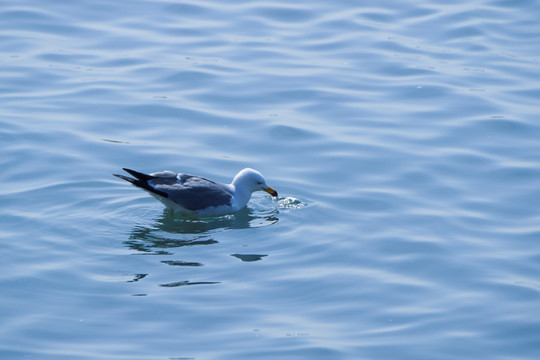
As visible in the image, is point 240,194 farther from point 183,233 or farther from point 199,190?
point 183,233

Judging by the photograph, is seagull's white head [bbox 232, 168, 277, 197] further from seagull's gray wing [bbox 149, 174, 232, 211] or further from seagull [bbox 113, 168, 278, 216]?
seagull's gray wing [bbox 149, 174, 232, 211]

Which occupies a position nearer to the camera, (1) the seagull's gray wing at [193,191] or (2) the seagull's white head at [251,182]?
(1) the seagull's gray wing at [193,191]

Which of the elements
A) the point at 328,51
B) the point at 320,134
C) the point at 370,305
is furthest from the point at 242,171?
the point at 328,51

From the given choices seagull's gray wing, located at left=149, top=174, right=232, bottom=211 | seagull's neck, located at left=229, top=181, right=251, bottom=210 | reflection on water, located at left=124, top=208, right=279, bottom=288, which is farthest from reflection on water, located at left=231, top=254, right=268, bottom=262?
seagull's neck, located at left=229, top=181, right=251, bottom=210

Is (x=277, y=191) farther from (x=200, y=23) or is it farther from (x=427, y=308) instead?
(x=200, y=23)

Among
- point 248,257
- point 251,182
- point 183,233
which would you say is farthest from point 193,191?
point 248,257

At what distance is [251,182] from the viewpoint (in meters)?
12.6

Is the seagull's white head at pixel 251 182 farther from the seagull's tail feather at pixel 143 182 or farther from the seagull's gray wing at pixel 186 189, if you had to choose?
the seagull's tail feather at pixel 143 182

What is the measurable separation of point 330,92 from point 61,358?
26.9ft

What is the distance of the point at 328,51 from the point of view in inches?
708

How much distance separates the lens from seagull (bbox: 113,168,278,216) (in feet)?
39.5

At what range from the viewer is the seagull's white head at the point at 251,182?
12586mm

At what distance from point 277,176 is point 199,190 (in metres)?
1.42

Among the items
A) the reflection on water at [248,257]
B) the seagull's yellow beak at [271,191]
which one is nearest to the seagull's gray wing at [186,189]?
the seagull's yellow beak at [271,191]
